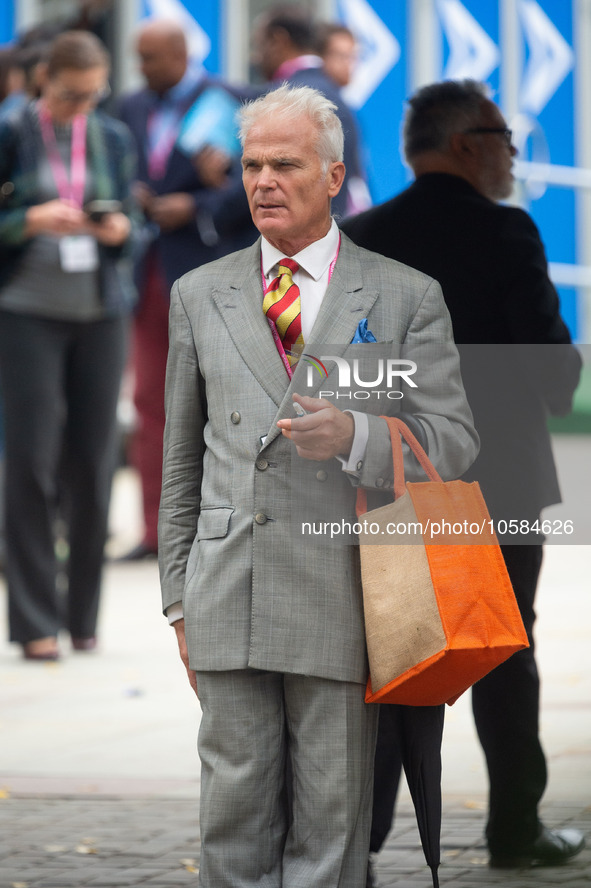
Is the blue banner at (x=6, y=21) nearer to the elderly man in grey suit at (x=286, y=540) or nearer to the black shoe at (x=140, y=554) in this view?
the black shoe at (x=140, y=554)

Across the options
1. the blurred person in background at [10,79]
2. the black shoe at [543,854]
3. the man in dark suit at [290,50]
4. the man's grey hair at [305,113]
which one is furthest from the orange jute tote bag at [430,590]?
the blurred person in background at [10,79]

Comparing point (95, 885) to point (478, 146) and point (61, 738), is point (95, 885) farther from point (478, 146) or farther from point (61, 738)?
point (478, 146)

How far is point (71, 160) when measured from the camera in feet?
24.1

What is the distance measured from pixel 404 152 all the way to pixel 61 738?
2.77 meters

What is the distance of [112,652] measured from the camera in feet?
24.8

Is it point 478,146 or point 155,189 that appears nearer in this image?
point 478,146

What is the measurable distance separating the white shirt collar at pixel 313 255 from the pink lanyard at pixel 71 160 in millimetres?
3820

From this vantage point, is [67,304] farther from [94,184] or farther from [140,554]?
[140,554]

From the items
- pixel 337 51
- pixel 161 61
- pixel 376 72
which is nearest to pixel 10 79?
pixel 161 61

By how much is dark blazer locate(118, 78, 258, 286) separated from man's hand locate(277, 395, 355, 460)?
13.6 ft

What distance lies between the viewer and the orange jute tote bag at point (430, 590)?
3334mm

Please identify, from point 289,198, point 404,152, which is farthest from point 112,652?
point 289,198

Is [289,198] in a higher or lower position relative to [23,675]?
higher

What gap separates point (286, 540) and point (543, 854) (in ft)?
4.83
